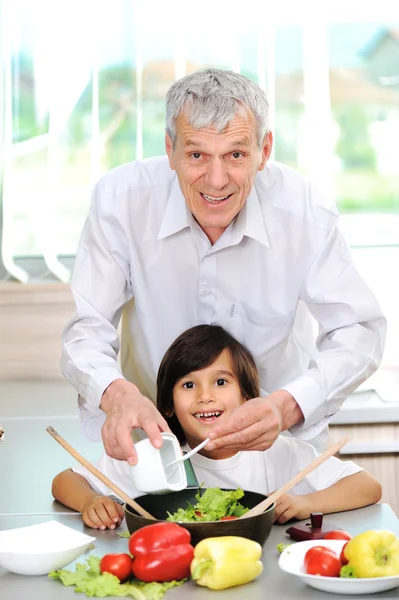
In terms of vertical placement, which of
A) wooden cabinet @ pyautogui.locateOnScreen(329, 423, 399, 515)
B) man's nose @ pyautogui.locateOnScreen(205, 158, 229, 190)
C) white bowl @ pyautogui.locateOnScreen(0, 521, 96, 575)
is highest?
man's nose @ pyautogui.locateOnScreen(205, 158, 229, 190)

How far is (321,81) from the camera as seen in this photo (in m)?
3.18

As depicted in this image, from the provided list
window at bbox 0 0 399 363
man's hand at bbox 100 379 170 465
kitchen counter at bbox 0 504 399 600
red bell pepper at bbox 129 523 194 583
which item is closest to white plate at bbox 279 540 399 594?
kitchen counter at bbox 0 504 399 600

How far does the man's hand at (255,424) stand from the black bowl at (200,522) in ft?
0.31

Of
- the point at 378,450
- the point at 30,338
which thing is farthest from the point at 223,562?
the point at 30,338

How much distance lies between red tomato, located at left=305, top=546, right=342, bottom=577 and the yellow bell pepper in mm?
74

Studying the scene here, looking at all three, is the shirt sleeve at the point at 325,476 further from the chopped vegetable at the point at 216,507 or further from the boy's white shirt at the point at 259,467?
the chopped vegetable at the point at 216,507

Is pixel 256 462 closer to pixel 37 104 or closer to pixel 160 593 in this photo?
pixel 160 593

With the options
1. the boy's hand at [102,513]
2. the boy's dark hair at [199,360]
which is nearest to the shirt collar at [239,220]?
the boy's dark hair at [199,360]

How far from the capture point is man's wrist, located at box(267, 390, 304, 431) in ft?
5.66

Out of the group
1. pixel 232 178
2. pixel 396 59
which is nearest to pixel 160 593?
pixel 232 178

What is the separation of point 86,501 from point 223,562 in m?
0.49

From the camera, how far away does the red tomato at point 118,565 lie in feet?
4.42

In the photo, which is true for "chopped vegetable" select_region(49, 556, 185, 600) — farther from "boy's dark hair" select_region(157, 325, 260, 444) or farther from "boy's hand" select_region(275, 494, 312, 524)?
"boy's dark hair" select_region(157, 325, 260, 444)

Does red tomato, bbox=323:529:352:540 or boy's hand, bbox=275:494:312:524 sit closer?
red tomato, bbox=323:529:352:540
